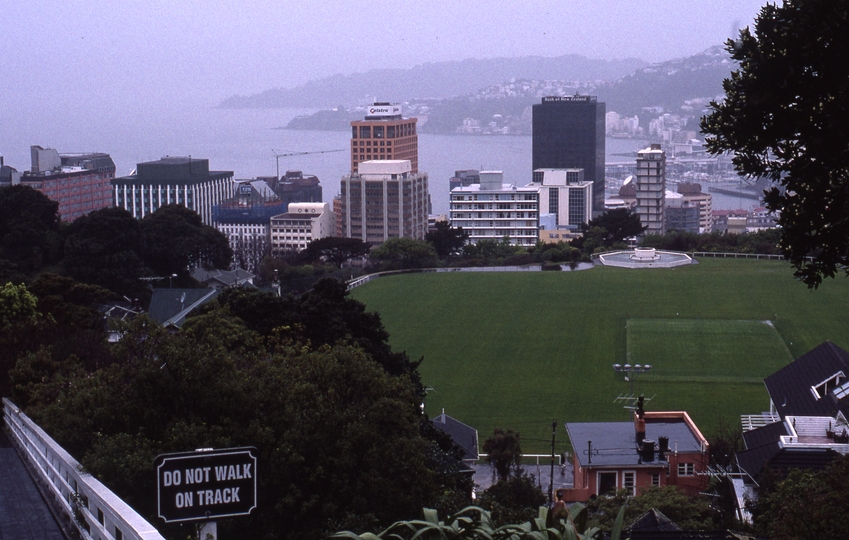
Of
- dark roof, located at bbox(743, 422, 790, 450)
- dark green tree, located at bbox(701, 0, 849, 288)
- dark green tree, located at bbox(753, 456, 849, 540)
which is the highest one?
dark green tree, located at bbox(701, 0, 849, 288)

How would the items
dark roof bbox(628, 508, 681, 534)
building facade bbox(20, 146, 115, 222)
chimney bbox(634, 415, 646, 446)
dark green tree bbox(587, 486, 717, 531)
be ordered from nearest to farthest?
dark roof bbox(628, 508, 681, 534)
dark green tree bbox(587, 486, 717, 531)
chimney bbox(634, 415, 646, 446)
building facade bbox(20, 146, 115, 222)

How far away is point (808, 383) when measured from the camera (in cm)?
1744

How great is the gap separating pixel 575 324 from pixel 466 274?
45.0 feet

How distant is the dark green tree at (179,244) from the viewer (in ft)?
119

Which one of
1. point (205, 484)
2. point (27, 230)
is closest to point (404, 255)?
→ point (27, 230)

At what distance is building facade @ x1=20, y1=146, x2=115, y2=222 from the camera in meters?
95.7

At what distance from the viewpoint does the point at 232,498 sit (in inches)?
143

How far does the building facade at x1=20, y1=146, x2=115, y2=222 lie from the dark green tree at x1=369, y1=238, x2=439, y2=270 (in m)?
53.9

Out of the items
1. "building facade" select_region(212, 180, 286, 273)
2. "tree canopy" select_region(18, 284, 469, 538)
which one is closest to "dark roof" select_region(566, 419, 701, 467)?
A: "tree canopy" select_region(18, 284, 469, 538)

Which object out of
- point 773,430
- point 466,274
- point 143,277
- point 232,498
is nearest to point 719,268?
point 466,274

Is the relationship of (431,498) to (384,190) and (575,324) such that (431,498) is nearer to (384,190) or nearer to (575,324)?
(575,324)

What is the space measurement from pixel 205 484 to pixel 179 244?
35133 mm

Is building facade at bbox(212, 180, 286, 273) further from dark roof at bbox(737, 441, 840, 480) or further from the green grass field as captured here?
dark roof at bbox(737, 441, 840, 480)

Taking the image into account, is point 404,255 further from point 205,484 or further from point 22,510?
point 205,484
